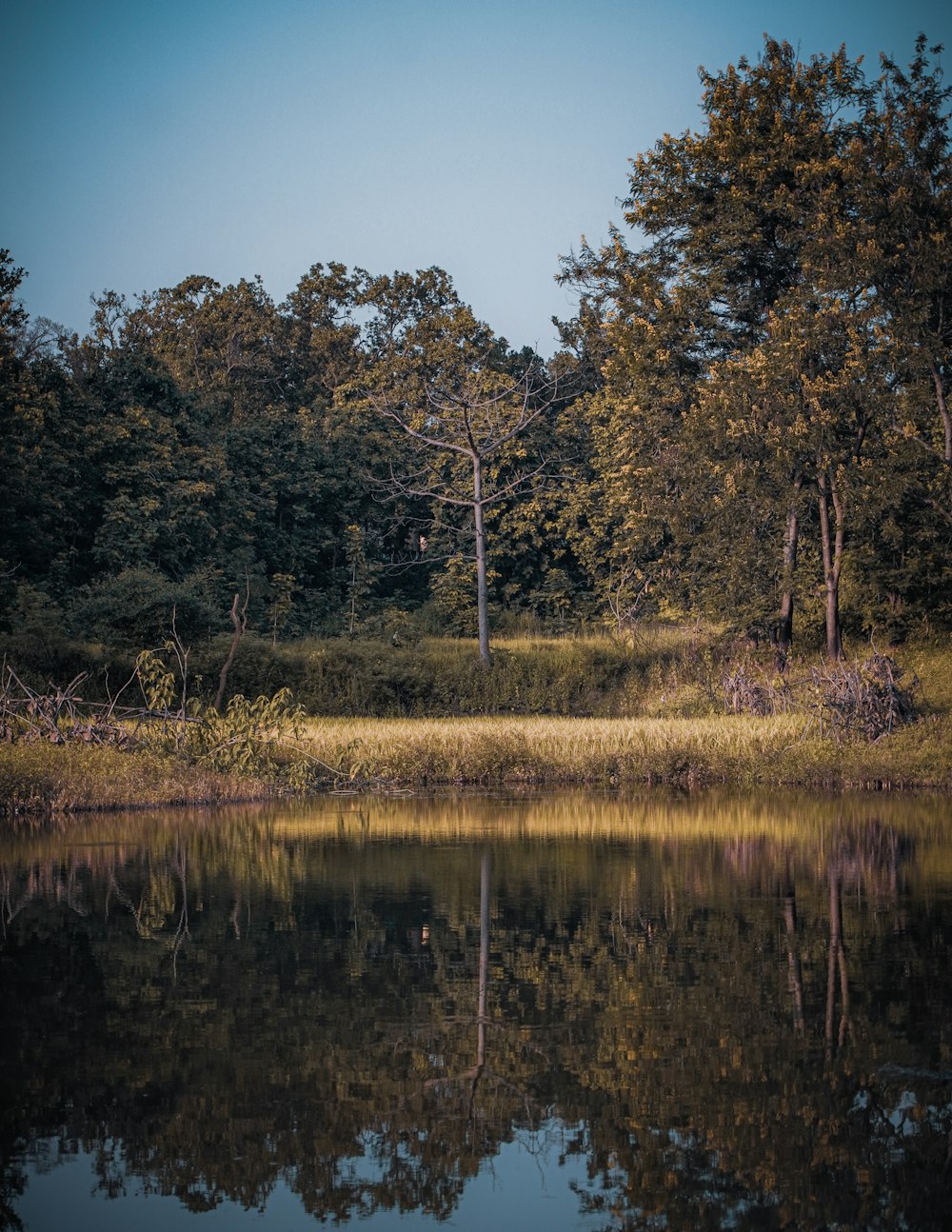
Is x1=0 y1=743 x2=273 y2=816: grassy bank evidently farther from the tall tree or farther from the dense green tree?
the tall tree

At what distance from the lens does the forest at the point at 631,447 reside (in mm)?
29734

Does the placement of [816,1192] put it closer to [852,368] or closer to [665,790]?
[665,790]

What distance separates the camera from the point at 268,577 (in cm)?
4669

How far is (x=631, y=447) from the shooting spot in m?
37.0

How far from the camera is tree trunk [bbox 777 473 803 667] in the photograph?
106ft

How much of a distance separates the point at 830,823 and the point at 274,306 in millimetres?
45164

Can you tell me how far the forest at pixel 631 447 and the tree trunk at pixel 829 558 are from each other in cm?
9

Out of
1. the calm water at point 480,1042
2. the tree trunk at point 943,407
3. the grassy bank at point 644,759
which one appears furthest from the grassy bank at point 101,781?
the tree trunk at point 943,407

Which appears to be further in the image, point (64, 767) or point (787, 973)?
point (64, 767)

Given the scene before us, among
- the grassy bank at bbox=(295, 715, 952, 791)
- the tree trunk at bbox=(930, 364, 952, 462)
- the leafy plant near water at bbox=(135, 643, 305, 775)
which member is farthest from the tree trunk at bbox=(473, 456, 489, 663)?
the leafy plant near water at bbox=(135, 643, 305, 775)

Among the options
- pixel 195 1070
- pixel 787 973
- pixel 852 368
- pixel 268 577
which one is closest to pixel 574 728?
pixel 852 368

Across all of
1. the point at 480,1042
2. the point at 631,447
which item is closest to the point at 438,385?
the point at 631,447

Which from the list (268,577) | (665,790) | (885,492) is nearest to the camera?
(665,790)

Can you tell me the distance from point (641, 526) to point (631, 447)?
2657 millimetres
